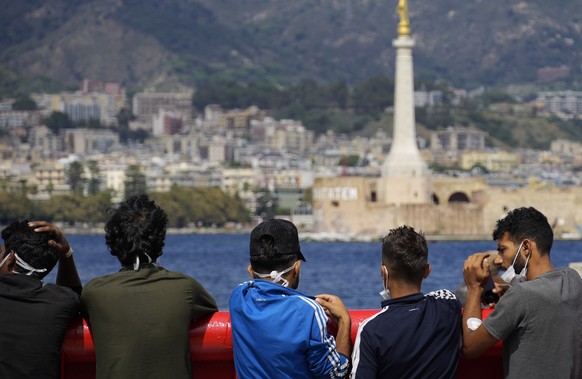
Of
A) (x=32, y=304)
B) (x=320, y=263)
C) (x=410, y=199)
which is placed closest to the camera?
(x=32, y=304)

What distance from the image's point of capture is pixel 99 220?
3642 inches

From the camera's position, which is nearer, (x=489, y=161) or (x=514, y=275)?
(x=514, y=275)

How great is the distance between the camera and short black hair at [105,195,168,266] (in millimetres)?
5379

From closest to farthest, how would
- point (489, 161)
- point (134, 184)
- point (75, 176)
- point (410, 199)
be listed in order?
point (410, 199) < point (134, 184) < point (75, 176) < point (489, 161)

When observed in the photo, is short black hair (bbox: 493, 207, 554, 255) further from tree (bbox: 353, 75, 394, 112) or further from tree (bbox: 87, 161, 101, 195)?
tree (bbox: 353, 75, 394, 112)

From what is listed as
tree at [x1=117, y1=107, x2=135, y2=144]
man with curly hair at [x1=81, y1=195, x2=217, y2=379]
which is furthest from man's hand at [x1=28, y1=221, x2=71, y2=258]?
tree at [x1=117, y1=107, x2=135, y2=144]

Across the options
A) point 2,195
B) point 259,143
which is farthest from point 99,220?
point 259,143

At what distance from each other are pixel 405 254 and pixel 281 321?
17.6 inches

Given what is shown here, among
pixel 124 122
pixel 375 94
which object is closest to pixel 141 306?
pixel 375 94

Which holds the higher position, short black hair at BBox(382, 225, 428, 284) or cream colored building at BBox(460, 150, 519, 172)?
short black hair at BBox(382, 225, 428, 284)

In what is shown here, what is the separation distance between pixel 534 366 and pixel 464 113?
15759 centimetres

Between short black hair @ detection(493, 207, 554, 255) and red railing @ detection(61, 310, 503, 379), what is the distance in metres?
0.27

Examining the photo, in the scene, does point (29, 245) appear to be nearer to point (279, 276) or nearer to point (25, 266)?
point (25, 266)

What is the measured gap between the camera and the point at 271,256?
17.3ft
